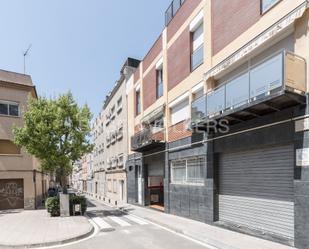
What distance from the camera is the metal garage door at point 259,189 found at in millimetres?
8367

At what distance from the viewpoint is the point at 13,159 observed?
20.0 meters

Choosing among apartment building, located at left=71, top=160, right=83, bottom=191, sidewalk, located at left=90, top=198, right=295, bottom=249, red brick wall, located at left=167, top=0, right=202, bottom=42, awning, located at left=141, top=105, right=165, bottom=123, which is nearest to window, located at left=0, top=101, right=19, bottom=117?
awning, located at left=141, top=105, right=165, bottom=123

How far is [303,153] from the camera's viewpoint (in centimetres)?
755

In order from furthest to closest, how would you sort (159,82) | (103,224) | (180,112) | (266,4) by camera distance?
1. (159,82)
2. (180,112)
3. (103,224)
4. (266,4)

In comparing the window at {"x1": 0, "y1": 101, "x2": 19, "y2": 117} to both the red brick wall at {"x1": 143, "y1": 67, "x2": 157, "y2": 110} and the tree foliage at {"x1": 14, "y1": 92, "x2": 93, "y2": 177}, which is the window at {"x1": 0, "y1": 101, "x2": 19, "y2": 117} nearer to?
the tree foliage at {"x1": 14, "y1": 92, "x2": 93, "y2": 177}

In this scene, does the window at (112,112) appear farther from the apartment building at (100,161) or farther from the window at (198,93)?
the window at (198,93)

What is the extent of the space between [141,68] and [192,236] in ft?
48.6

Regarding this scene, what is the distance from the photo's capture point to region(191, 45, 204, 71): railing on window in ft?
43.1

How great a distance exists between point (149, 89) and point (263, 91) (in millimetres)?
12472

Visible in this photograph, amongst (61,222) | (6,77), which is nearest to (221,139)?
(61,222)

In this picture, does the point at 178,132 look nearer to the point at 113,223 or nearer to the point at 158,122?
the point at 158,122

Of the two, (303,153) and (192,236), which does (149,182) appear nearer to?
(192,236)

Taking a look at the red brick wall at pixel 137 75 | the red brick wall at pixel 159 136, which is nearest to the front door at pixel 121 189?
the red brick wall at pixel 137 75

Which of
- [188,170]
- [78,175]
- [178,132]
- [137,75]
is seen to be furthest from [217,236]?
[78,175]
